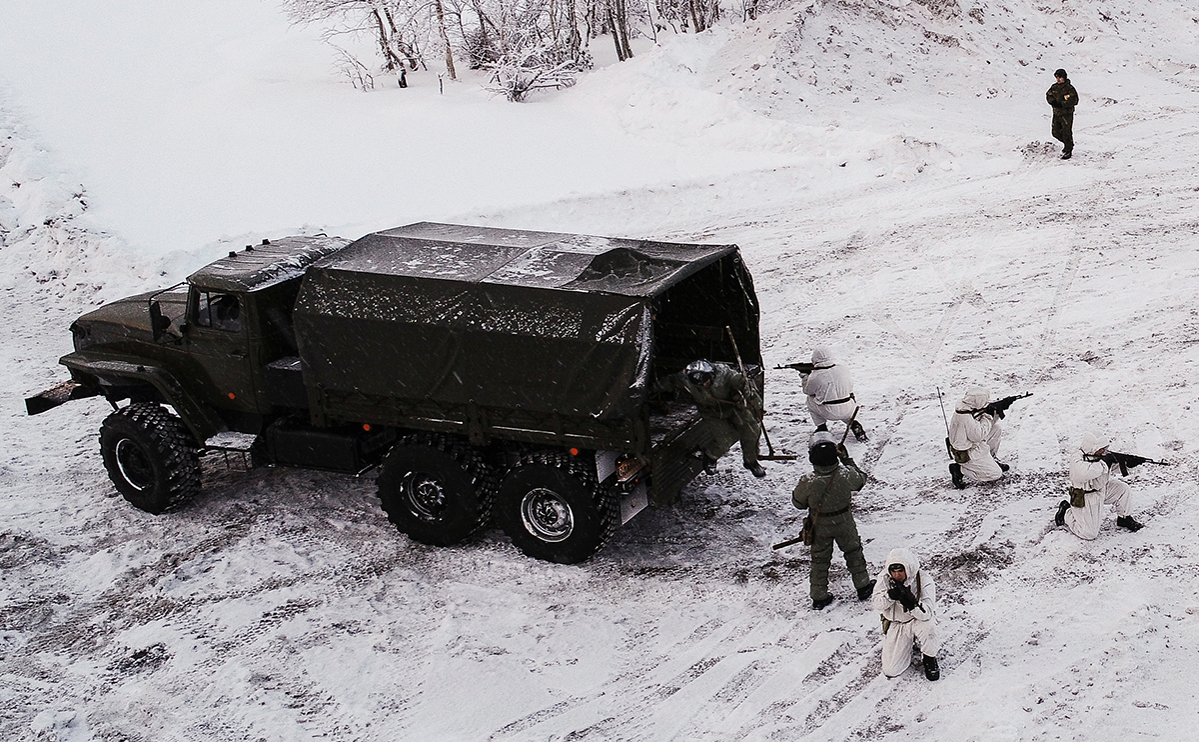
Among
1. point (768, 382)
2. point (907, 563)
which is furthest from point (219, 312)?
point (907, 563)

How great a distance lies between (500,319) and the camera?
916 centimetres

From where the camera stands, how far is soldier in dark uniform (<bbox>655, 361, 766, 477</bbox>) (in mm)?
9102

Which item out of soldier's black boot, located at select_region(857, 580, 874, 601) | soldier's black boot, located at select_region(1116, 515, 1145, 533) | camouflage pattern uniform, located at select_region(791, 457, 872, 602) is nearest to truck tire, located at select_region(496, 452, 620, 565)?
camouflage pattern uniform, located at select_region(791, 457, 872, 602)

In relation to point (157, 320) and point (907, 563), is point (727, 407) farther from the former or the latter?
point (157, 320)

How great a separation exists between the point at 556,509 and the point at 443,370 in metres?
1.53

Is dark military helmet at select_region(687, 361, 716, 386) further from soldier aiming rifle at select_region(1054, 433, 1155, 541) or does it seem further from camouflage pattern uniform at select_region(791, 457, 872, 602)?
soldier aiming rifle at select_region(1054, 433, 1155, 541)

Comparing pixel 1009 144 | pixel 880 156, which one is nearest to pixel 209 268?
pixel 880 156

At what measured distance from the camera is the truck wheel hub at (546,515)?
31.4ft

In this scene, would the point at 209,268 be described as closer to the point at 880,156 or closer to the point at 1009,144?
the point at 880,156

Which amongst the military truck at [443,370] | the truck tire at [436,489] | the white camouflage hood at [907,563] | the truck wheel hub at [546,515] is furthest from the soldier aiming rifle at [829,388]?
the white camouflage hood at [907,563]

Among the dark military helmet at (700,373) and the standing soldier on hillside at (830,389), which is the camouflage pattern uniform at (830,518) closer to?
the dark military helmet at (700,373)

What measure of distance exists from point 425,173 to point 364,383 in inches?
438

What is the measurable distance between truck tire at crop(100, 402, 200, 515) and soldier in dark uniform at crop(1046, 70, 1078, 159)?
1593 cm

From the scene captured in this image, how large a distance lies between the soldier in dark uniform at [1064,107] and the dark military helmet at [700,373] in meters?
13.7
